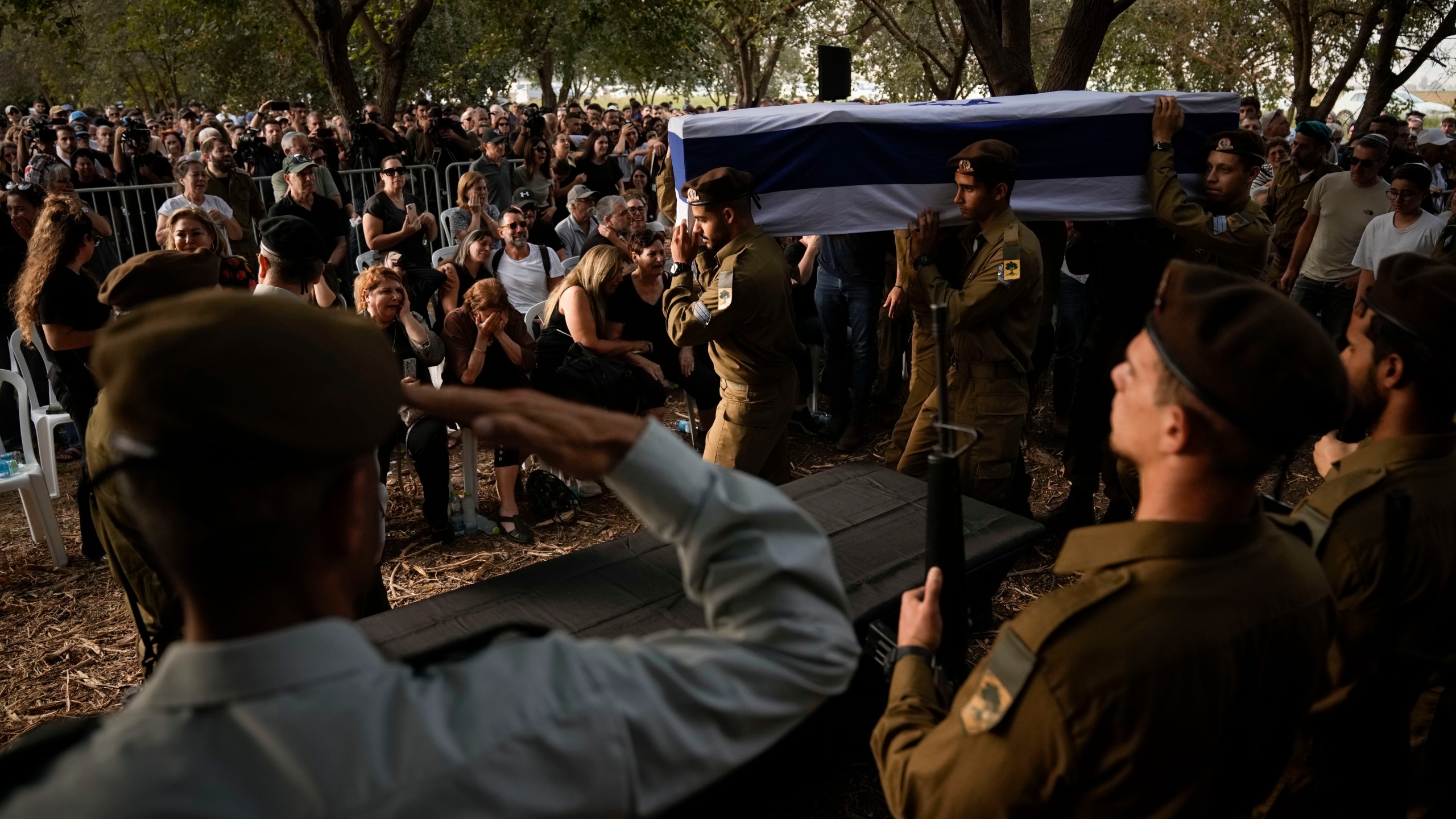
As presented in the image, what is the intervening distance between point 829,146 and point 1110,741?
10.9ft

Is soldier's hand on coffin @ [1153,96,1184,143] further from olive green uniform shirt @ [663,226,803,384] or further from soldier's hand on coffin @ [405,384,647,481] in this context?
soldier's hand on coffin @ [405,384,647,481]

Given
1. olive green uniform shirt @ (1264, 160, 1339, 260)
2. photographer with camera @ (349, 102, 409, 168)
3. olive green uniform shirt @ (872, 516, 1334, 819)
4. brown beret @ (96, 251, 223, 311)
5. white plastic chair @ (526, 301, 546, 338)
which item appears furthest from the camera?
photographer with camera @ (349, 102, 409, 168)

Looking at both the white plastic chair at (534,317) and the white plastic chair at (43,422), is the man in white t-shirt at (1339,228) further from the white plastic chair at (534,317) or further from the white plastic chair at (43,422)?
the white plastic chair at (43,422)

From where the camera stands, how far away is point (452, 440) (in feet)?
19.5

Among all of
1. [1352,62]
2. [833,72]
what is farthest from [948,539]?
[1352,62]

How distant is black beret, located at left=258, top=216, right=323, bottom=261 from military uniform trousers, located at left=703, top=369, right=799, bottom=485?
1.67 meters

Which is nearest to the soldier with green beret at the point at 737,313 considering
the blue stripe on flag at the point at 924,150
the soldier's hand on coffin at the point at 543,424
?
the blue stripe on flag at the point at 924,150

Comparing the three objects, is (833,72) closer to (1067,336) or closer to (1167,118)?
(1067,336)

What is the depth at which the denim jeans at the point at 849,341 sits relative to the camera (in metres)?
5.96

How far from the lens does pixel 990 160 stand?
3.83 metres

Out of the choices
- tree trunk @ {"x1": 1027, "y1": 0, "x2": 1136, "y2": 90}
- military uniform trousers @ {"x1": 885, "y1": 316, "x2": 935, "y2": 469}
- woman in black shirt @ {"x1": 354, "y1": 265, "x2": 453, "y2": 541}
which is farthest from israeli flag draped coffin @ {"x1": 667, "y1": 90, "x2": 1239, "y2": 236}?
tree trunk @ {"x1": 1027, "y1": 0, "x2": 1136, "y2": 90}

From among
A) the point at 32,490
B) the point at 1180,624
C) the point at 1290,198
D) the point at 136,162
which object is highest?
the point at 136,162

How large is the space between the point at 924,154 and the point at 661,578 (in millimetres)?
2518

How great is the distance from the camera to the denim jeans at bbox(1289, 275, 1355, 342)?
5984 millimetres
